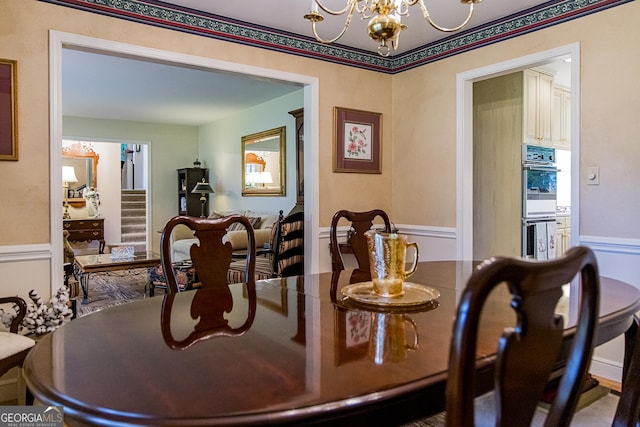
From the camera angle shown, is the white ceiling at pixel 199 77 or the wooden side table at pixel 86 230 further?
the wooden side table at pixel 86 230

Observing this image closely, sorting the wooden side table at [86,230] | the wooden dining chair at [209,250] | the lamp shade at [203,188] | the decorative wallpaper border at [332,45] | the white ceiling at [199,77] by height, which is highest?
the white ceiling at [199,77]

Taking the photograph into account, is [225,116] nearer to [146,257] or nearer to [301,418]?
[146,257]

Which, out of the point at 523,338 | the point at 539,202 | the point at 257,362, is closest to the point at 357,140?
the point at 539,202

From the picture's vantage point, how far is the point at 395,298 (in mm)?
1451

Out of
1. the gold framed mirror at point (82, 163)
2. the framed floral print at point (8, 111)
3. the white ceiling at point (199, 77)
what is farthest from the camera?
the gold framed mirror at point (82, 163)

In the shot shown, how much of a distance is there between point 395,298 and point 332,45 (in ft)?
9.07

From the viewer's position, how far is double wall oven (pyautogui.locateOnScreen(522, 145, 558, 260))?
13.1 ft

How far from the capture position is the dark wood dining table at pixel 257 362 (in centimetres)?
73

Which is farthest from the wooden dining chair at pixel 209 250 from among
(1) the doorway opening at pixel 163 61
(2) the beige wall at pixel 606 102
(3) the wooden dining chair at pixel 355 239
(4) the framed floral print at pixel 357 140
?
(2) the beige wall at pixel 606 102

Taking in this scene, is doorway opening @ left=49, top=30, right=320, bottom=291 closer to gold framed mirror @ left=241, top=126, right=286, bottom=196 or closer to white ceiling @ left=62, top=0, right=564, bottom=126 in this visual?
white ceiling @ left=62, top=0, right=564, bottom=126

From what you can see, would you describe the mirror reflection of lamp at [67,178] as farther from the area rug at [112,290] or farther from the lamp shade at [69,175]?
the area rug at [112,290]

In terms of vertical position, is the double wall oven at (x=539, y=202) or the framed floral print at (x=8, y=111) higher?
the framed floral print at (x=8, y=111)

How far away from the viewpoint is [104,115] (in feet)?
23.0

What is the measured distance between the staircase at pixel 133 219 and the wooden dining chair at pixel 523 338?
9.02m
